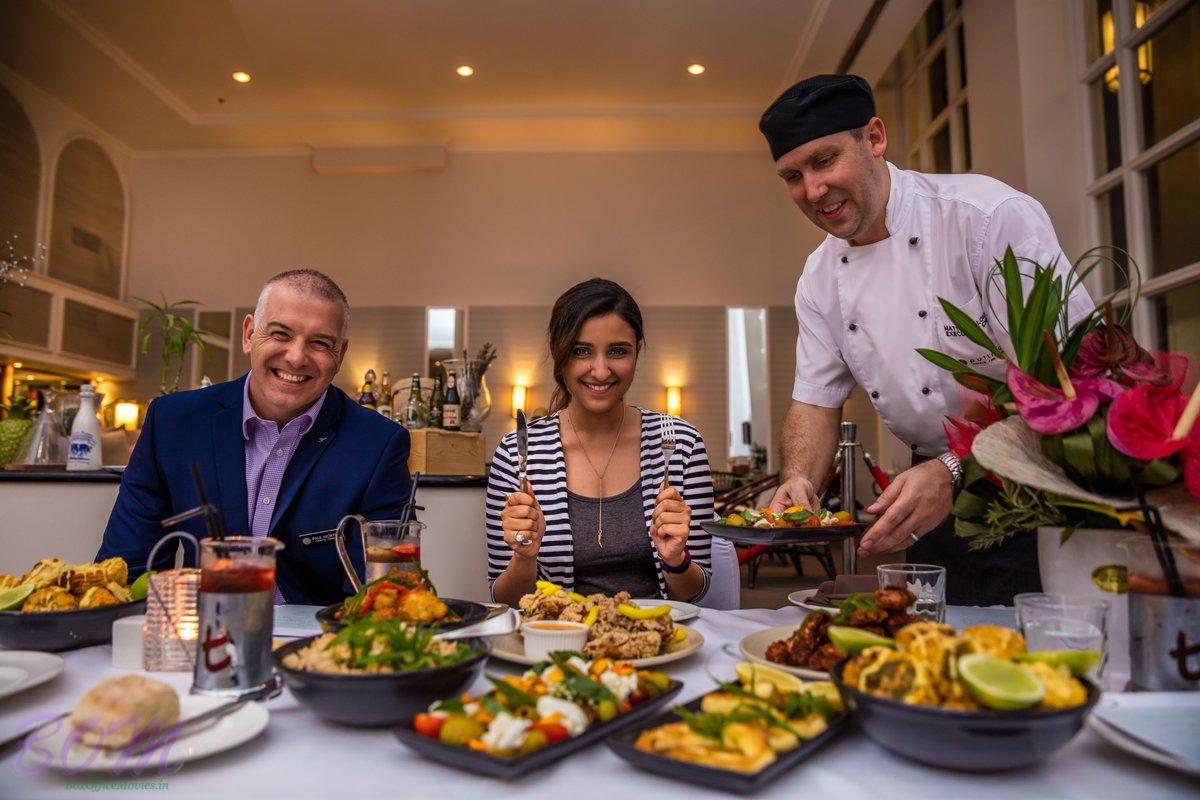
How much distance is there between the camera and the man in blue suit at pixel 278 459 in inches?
72.6

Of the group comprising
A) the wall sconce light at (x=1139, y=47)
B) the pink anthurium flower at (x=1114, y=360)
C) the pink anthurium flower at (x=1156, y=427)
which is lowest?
the pink anthurium flower at (x=1156, y=427)

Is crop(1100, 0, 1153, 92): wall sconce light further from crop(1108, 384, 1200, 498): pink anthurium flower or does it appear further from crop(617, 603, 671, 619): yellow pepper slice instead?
crop(617, 603, 671, 619): yellow pepper slice

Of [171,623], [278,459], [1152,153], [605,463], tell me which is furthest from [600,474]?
[1152,153]

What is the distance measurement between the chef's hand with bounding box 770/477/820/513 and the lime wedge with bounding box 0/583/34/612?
123cm

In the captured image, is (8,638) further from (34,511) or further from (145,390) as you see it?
(145,390)

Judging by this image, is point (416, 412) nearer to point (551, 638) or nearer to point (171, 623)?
point (171, 623)

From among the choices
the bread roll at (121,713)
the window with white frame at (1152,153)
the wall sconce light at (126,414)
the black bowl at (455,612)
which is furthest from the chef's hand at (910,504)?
the wall sconce light at (126,414)

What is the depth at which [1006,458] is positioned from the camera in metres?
0.90

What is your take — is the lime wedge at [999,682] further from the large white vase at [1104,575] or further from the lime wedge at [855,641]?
the large white vase at [1104,575]

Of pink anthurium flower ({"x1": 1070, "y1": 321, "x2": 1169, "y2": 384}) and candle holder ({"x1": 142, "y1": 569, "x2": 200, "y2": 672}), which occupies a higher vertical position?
pink anthurium flower ({"x1": 1070, "y1": 321, "x2": 1169, "y2": 384})

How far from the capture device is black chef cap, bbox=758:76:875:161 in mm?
1719

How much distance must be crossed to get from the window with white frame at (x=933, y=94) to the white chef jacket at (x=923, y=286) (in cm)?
369

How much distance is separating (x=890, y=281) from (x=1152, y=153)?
2085 mm

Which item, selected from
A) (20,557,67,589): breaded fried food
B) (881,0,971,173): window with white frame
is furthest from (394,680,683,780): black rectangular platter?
(881,0,971,173): window with white frame
